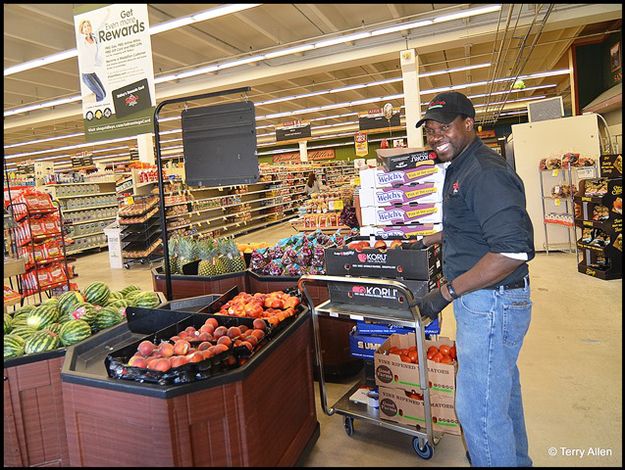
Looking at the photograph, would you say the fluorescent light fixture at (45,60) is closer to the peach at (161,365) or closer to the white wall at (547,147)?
the peach at (161,365)

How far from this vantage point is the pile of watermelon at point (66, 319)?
8.20ft

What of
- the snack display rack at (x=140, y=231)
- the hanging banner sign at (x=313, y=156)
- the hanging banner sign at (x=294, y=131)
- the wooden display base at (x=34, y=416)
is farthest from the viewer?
the hanging banner sign at (x=313, y=156)

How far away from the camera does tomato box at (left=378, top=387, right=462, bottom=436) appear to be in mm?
2662

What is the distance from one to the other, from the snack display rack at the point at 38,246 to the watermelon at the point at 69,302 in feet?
14.5

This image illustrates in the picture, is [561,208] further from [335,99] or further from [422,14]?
[335,99]

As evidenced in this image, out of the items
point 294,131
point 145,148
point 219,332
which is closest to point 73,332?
point 219,332

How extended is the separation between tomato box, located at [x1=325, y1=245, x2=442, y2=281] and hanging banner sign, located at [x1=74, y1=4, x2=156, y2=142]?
2405 mm

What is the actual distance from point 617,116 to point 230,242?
47.9ft

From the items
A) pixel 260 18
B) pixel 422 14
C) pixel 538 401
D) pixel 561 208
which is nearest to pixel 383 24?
pixel 422 14

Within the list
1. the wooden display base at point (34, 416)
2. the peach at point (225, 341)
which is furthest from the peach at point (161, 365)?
the wooden display base at point (34, 416)

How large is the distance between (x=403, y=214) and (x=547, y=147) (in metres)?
5.58

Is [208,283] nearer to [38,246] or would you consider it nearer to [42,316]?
[42,316]

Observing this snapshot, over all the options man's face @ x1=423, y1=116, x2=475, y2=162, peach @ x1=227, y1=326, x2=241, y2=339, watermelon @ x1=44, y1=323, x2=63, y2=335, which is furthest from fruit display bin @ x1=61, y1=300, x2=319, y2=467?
man's face @ x1=423, y1=116, x2=475, y2=162

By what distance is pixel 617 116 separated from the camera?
46.2 ft
